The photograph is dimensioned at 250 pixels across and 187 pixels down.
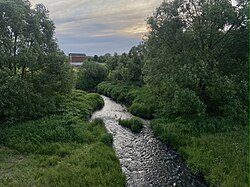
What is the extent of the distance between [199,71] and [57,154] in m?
14.7

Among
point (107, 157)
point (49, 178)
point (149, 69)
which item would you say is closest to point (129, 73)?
point (149, 69)

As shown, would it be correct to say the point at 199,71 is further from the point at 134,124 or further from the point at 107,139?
the point at 107,139

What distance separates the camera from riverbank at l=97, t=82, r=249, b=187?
16.3 metres

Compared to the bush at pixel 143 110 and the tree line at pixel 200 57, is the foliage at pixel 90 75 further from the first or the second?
the tree line at pixel 200 57

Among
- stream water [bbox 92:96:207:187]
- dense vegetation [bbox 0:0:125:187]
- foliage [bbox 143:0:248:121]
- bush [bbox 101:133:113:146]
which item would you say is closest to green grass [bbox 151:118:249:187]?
stream water [bbox 92:96:207:187]

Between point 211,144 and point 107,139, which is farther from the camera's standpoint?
point 107,139

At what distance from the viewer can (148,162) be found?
810 inches

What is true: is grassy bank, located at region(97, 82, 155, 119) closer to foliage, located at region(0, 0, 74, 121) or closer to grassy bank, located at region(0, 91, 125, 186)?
grassy bank, located at region(0, 91, 125, 186)

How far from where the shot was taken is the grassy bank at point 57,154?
52.4 ft

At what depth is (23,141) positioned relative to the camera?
22.2 m

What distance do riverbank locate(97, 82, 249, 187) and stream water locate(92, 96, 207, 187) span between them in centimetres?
69

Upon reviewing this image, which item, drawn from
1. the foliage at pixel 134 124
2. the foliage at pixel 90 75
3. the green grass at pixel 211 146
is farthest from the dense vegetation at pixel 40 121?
the foliage at pixel 90 75

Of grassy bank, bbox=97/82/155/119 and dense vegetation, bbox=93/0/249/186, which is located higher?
dense vegetation, bbox=93/0/249/186

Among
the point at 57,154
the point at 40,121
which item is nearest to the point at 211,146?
the point at 57,154
